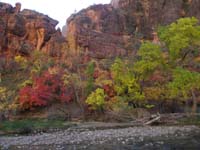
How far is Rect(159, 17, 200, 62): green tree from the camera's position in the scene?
34.8 metres

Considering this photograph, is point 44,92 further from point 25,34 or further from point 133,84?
point 25,34

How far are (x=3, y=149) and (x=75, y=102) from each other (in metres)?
21.9

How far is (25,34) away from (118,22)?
1811 cm

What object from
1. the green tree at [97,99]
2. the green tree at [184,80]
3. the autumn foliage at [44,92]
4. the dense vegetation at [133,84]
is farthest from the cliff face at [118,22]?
the green tree at [184,80]

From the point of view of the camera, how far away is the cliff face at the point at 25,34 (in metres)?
50.7

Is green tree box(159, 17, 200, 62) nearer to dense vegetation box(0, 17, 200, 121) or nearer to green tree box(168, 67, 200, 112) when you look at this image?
dense vegetation box(0, 17, 200, 121)

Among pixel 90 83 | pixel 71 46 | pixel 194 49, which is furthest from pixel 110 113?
pixel 71 46

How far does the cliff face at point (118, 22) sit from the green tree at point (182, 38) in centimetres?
1855

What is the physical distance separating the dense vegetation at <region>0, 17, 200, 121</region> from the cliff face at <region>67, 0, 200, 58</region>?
1324 cm

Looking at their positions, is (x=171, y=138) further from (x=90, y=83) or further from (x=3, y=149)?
(x=90, y=83)

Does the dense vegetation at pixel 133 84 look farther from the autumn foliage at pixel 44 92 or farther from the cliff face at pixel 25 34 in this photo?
the cliff face at pixel 25 34

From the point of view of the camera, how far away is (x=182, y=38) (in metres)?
34.8

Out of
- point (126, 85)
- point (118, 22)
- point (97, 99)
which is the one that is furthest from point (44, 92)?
point (118, 22)

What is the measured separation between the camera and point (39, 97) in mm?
36625
